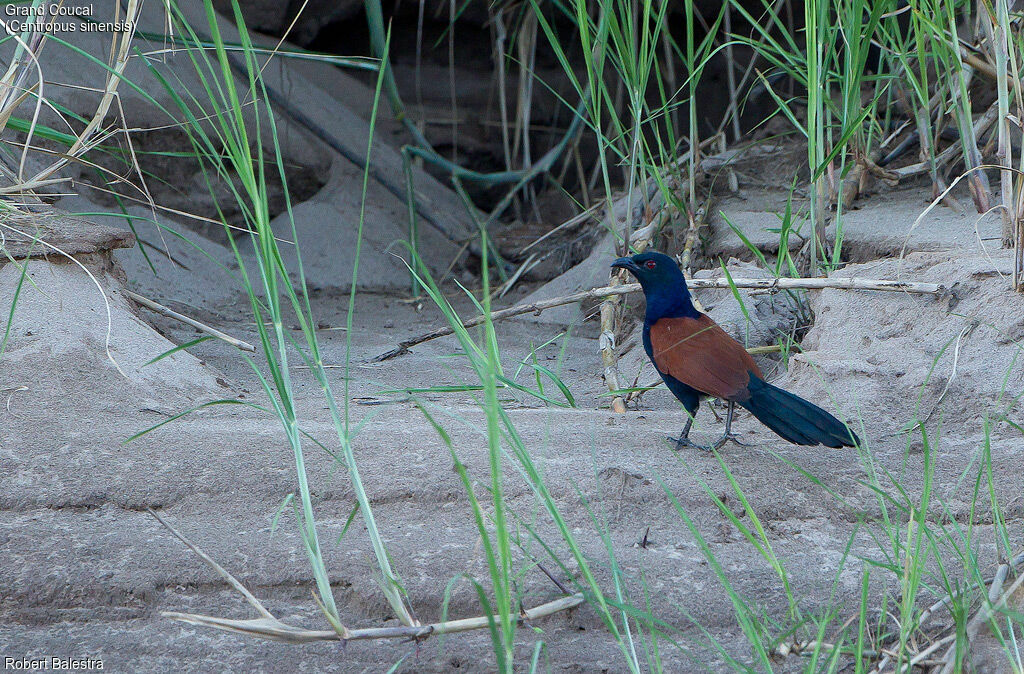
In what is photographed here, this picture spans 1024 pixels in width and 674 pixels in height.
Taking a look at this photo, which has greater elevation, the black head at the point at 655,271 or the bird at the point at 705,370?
the black head at the point at 655,271

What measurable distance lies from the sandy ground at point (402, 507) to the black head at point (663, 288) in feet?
1.01

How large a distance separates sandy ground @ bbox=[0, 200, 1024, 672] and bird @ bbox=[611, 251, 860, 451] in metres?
0.09

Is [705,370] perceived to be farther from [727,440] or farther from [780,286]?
[780,286]

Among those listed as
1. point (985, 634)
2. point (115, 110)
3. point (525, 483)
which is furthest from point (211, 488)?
point (115, 110)

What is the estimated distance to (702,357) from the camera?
2.21 m

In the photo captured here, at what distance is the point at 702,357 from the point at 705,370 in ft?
0.15

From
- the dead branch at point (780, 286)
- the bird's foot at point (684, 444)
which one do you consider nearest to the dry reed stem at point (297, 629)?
the bird's foot at point (684, 444)

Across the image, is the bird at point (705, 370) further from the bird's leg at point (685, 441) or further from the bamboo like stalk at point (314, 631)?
the bamboo like stalk at point (314, 631)

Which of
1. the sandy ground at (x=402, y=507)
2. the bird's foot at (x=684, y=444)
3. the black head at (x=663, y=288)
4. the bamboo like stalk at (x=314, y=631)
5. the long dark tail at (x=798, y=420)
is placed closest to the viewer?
the bamboo like stalk at (x=314, y=631)

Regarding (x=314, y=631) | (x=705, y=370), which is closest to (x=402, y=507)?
(x=314, y=631)

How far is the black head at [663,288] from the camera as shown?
2469mm

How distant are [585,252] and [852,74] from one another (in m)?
2.02

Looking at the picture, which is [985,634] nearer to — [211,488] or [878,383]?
[878,383]

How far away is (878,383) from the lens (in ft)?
7.63
